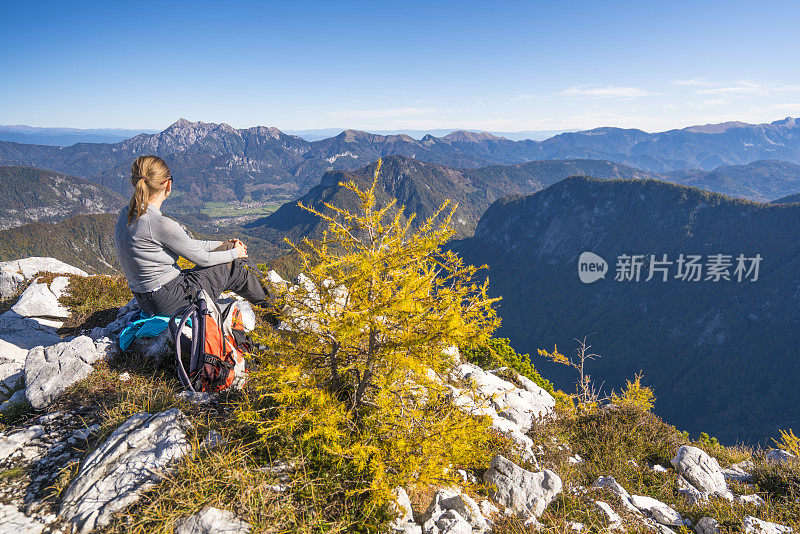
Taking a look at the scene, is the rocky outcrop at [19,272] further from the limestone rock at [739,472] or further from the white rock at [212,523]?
the limestone rock at [739,472]

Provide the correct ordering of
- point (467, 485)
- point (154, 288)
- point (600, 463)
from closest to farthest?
point (467, 485) < point (154, 288) < point (600, 463)

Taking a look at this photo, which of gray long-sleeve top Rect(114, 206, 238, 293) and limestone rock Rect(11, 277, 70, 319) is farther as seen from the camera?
limestone rock Rect(11, 277, 70, 319)

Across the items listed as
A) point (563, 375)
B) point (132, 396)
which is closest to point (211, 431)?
point (132, 396)

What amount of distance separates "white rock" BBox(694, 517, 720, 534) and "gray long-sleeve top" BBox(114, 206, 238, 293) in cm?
924

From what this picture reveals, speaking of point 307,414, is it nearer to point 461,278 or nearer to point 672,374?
point 461,278

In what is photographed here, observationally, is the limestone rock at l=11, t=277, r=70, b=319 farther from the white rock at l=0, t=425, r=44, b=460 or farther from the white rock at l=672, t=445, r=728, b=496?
the white rock at l=672, t=445, r=728, b=496

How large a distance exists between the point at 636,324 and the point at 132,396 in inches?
8544

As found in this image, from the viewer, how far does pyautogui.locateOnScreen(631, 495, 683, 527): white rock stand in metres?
6.05

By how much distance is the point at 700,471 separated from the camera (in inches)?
308

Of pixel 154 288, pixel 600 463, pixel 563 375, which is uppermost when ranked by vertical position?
pixel 154 288

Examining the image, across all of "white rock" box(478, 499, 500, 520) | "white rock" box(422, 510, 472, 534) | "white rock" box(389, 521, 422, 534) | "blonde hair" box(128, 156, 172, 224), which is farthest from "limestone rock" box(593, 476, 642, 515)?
"blonde hair" box(128, 156, 172, 224)

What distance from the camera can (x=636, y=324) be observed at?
7160 inches

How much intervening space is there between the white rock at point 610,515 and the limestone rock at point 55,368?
8.78m

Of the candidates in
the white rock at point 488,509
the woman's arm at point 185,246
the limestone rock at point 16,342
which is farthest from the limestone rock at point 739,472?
the limestone rock at point 16,342
